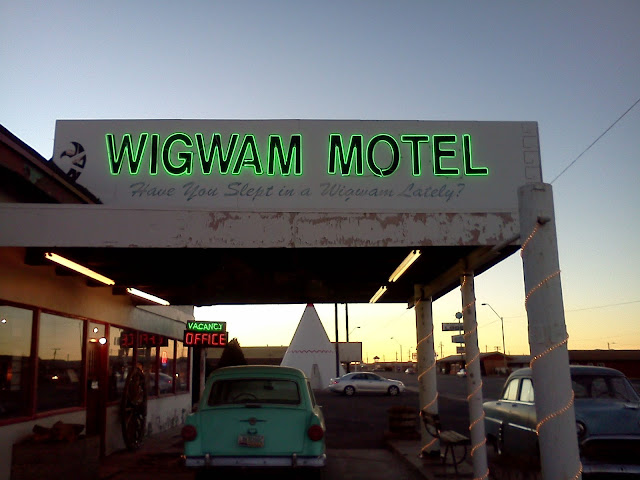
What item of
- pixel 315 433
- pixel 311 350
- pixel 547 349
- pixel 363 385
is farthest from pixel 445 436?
pixel 311 350

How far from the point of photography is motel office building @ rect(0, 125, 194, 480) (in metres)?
8.17

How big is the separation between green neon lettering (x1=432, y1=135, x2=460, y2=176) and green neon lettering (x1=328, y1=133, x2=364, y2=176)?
1.72 metres

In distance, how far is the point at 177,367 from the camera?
18906 mm

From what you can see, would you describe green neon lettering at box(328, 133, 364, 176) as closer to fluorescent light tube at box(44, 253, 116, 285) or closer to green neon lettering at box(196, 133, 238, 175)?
green neon lettering at box(196, 133, 238, 175)

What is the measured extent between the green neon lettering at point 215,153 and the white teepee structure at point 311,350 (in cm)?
2663

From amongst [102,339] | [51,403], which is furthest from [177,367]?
[51,403]

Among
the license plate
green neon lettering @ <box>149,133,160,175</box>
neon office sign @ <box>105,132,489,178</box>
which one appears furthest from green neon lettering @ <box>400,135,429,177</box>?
the license plate

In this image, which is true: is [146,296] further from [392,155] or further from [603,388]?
[603,388]

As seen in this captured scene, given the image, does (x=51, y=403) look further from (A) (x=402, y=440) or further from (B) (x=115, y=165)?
(A) (x=402, y=440)

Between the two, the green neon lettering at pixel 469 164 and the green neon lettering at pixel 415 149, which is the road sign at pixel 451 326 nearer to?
the green neon lettering at pixel 469 164

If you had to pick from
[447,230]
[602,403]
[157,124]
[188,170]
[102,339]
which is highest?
[157,124]

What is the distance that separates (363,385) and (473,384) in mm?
28241

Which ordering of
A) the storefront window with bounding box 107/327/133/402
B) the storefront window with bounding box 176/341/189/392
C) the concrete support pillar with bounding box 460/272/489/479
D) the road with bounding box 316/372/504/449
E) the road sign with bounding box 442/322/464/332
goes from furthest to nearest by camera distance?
the road sign with bounding box 442/322/464/332 → the storefront window with bounding box 176/341/189/392 → the road with bounding box 316/372/504/449 → the storefront window with bounding box 107/327/133/402 → the concrete support pillar with bounding box 460/272/489/479

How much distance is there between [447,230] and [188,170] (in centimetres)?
833
